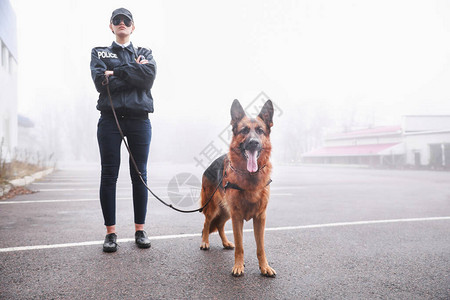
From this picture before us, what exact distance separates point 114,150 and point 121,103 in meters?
0.50

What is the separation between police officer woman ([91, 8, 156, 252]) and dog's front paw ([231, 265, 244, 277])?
111 cm

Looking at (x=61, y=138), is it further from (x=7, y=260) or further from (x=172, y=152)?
(x=7, y=260)

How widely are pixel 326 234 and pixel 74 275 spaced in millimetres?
2951

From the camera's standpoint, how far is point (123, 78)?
3.03 meters

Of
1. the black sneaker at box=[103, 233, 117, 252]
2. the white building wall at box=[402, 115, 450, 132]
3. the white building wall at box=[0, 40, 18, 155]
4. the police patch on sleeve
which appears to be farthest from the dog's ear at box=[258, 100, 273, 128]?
the white building wall at box=[402, 115, 450, 132]

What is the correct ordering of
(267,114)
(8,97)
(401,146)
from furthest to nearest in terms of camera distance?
1. (401,146)
2. (8,97)
3. (267,114)

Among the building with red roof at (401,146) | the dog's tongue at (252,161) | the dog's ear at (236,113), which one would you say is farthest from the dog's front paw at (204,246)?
the building with red roof at (401,146)

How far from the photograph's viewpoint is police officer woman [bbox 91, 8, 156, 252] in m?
3.05

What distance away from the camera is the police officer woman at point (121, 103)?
120 inches

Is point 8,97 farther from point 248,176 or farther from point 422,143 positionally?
point 422,143

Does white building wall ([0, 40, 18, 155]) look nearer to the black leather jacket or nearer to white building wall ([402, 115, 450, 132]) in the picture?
the black leather jacket

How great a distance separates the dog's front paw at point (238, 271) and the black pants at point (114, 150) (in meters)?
1.34

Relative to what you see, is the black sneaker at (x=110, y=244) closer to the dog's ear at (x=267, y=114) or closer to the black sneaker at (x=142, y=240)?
the black sneaker at (x=142, y=240)

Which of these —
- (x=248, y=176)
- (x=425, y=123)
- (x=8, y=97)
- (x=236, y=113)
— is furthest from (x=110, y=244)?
(x=425, y=123)
